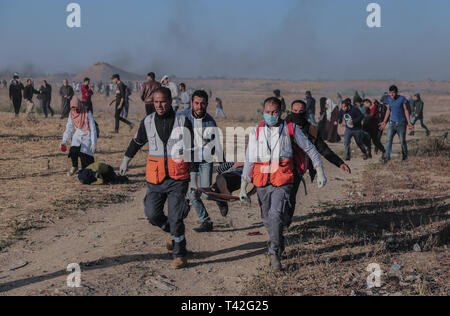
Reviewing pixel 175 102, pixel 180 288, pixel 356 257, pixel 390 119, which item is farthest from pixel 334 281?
pixel 175 102

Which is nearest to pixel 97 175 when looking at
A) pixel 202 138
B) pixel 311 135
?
pixel 202 138

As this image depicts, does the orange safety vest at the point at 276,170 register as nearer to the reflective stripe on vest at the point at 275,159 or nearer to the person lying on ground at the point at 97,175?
the reflective stripe on vest at the point at 275,159

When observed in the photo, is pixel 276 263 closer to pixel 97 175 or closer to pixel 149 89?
pixel 97 175

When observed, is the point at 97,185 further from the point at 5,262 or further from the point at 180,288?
the point at 180,288

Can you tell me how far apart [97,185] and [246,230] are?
13.3ft

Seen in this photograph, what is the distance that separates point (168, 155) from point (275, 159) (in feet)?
3.84

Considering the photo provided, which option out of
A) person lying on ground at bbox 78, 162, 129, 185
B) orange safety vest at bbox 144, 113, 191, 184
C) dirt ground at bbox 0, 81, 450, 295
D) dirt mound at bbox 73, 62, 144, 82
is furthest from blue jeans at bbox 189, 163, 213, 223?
dirt mound at bbox 73, 62, 144, 82

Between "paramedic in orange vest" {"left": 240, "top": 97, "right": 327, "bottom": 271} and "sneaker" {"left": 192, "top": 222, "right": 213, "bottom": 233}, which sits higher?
"paramedic in orange vest" {"left": 240, "top": 97, "right": 327, "bottom": 271}

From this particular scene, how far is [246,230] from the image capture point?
7773 millimetres

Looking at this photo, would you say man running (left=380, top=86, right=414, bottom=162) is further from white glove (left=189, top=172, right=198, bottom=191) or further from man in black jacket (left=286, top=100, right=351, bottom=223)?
white glove (left=189, top=172, right=198, bottom=191)

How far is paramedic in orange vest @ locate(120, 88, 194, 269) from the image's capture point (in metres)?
5.88

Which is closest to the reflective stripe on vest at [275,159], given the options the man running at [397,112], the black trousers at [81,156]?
the black trousers at [81,156]

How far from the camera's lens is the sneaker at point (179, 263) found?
5.99 meters
